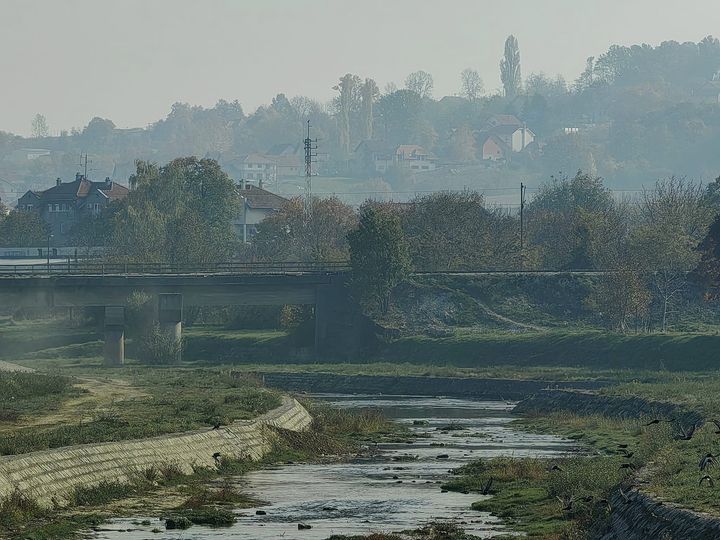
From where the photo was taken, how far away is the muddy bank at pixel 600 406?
77588 mm

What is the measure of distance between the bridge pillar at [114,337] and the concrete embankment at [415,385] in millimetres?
16080

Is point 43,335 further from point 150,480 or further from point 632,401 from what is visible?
point 150,480

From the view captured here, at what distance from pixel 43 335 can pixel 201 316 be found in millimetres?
15654

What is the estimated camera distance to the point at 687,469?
47219 millimetres

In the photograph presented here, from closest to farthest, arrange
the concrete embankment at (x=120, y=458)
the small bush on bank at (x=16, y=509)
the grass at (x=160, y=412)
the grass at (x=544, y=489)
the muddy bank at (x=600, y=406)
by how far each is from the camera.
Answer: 1. the small bush on bank at (x=16, y=509)
2. the grass at (x=544, y=489)
3. the concrete embankment at (x=120, y=458)
4. the grass at (x=160, y=412)
5. the muddy bank at (x=600, y=406)

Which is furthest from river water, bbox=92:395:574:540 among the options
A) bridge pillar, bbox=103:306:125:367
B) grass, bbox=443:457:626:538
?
bridge pillar, bbox=103:306:125:367

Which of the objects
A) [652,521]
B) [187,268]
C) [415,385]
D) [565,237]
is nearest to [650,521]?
[652,521]

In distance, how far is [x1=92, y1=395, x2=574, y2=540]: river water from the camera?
47.3 metres

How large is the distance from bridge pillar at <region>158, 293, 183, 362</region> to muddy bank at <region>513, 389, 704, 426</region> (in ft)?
137

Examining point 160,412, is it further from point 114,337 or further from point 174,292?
point 174,292

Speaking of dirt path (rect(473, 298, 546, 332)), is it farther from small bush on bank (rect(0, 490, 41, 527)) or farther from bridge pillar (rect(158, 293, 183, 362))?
small bush on bank (rect(0, 490, 41, 527))

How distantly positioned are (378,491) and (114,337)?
3157 inches

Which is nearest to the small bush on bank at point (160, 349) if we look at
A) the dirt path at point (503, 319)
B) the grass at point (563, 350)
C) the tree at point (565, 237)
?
the grass at point (563, 350)

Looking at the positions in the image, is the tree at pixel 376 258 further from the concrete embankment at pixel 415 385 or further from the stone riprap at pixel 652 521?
the stone riprap at pixel 652 521
